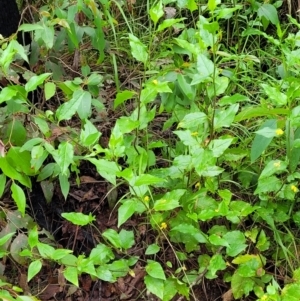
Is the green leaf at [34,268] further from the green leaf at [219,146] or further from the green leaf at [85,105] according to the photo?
the green leaf at [219,146]

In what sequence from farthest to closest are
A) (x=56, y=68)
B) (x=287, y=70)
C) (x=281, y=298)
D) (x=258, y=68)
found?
(x=258, y=68) < (x=56, y=68) < (x=287, y=70) < (x=281, y=298)

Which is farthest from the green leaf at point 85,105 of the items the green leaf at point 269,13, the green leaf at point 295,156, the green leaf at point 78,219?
the green leaf at point 269,13

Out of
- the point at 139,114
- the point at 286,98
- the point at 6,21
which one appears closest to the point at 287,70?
the point at 286,98

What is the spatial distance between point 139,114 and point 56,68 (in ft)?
1.60

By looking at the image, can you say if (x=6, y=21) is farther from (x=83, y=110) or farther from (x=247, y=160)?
(x=247, y=160)

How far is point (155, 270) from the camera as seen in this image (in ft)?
5.57

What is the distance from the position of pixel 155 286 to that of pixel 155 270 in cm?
Answer: 5

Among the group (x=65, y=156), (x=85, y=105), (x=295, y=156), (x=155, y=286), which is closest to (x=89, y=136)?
(x=65, y=156)

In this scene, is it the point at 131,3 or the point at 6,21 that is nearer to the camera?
the point at 6,21

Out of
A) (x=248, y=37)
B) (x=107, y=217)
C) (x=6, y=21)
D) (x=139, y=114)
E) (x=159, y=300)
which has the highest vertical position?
(x=6, y=21)

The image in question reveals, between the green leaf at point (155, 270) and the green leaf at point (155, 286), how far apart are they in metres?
0.02

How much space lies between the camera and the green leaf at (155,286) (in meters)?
1.68

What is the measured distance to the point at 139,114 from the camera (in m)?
1.80

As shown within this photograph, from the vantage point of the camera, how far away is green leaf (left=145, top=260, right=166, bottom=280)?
168 centimetres
